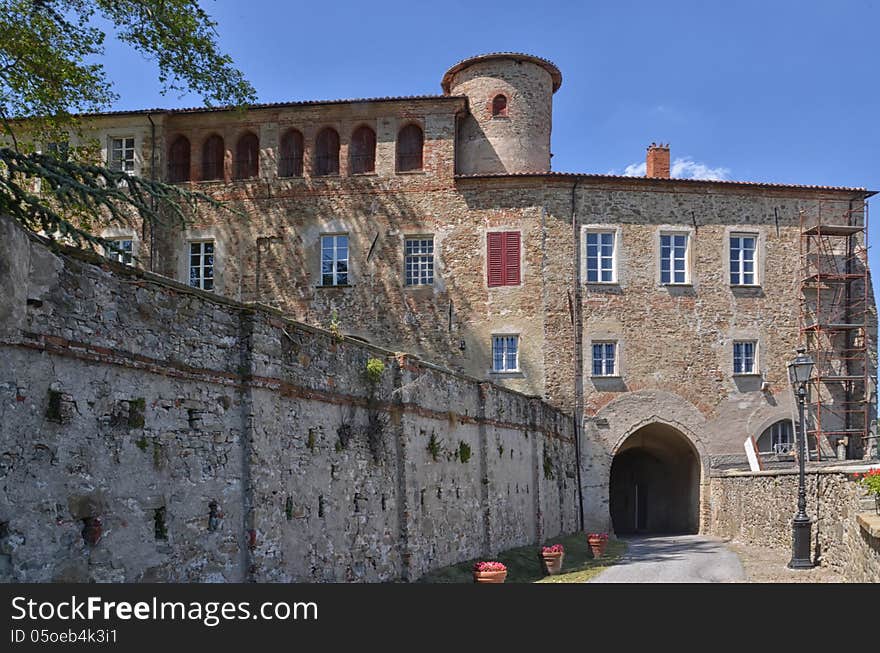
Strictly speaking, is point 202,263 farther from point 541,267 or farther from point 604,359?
point 604,359

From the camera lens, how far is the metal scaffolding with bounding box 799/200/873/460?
1281 inches

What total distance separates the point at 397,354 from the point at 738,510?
588 inches

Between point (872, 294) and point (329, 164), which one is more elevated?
point (329, 164)

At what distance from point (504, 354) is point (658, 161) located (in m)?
9.31

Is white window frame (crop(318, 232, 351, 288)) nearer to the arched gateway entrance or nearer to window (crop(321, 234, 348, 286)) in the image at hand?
window (crop(321, 234, 348, 286))

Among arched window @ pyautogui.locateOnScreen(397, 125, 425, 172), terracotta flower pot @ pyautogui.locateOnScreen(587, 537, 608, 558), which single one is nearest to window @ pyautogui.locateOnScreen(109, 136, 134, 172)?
arched window @ pyautogui.locateOnScreen(397, 125, 425, 172)

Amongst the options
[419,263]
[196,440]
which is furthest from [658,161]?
[196,440]

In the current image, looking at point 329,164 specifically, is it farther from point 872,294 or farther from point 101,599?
point 101,599

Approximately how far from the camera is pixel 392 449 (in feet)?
53.1

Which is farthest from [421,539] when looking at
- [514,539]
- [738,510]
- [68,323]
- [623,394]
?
[623,394]

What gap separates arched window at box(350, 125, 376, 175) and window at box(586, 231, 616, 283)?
25.2 feet

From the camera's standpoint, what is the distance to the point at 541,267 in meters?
32.3

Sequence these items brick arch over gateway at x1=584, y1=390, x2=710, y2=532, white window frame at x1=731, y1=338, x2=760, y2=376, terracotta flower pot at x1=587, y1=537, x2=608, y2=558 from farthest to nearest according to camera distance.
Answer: white window frame at x1=731, y1=338, x2=760, y2=376
brick arch over gateway at x1=584, y1=390, x2=710, y2=532
terracotta flower pot at x1=587, y1=537, x2=608, y2=558

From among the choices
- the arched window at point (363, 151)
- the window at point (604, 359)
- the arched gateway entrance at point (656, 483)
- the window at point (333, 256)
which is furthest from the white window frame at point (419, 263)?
the arched gateway entrance at point (656, 483)
